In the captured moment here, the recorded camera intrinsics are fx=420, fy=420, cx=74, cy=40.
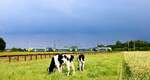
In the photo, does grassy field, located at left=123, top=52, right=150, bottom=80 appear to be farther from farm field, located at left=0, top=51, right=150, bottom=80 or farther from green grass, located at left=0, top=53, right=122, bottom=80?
green grass, located at left=0, top=53, right=122, bottom=80

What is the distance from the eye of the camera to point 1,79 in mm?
18672

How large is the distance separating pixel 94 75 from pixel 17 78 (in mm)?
5535

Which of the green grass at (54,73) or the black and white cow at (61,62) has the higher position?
the black and white cow at (61,62)

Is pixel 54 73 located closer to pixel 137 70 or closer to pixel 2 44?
pixel 137 70

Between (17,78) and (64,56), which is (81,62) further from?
(17,78)

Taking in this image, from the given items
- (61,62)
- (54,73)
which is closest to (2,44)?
(61,62)

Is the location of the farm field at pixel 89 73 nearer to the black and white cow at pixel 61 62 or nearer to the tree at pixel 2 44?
the black and white cow at pixel 61 62

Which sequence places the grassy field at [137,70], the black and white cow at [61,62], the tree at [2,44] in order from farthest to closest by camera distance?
1. the tree at [2,44]
2. the black and white cow at [61,62]
3. the grassy field at [137,70]

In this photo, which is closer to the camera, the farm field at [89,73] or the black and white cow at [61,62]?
the farm field at [89,73]

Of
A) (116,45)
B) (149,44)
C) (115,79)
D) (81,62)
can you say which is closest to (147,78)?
(115,79)

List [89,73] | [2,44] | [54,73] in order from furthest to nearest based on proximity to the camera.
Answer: [2,44] → [89,73] → [54,73]

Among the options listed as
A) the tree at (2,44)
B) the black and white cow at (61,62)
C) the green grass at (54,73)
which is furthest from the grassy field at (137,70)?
the tree at (2,44)

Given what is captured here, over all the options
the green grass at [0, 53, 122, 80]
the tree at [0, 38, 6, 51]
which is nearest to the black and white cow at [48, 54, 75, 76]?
the green grass at [0, 53, 122, 80]

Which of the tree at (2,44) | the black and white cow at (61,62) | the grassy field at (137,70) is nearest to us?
the grassy field at (137,70)
